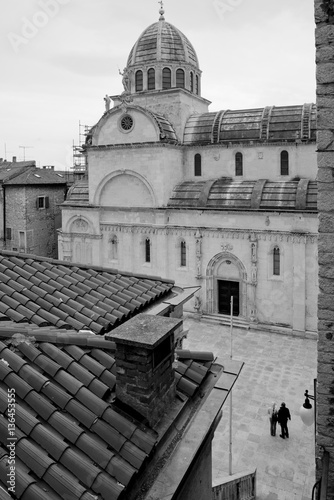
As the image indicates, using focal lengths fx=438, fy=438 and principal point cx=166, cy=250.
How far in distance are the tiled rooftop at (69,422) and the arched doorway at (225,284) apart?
17.3m

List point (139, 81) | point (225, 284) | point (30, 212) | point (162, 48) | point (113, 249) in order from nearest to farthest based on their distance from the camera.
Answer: point (225, 284), point (113, 249), point (162, 48), point (139, 81), point (30, 212)

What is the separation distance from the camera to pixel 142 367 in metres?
4.80

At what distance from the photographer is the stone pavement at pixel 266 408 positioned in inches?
461

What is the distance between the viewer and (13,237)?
33375mm

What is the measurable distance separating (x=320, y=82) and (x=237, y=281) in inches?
708

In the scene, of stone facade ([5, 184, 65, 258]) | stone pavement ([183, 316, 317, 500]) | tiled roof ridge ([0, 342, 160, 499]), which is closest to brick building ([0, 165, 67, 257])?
stone facade ([5, 184, 65, 258])

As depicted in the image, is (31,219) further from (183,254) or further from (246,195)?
(246,195)

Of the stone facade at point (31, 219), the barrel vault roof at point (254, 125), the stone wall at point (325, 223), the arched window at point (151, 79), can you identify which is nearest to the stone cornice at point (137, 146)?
the barrel vault roof at point (254, 125)

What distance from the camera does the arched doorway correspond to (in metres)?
23.0

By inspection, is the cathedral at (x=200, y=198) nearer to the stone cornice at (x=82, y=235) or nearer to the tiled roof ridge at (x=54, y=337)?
the stone cornice at (x=82, y=235)

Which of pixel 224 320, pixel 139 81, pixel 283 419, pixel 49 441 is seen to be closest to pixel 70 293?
pixel 49 441

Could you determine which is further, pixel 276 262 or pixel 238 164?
pixel 238 164

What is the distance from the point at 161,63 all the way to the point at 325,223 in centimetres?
2497

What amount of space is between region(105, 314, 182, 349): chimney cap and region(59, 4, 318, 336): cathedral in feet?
55.3
